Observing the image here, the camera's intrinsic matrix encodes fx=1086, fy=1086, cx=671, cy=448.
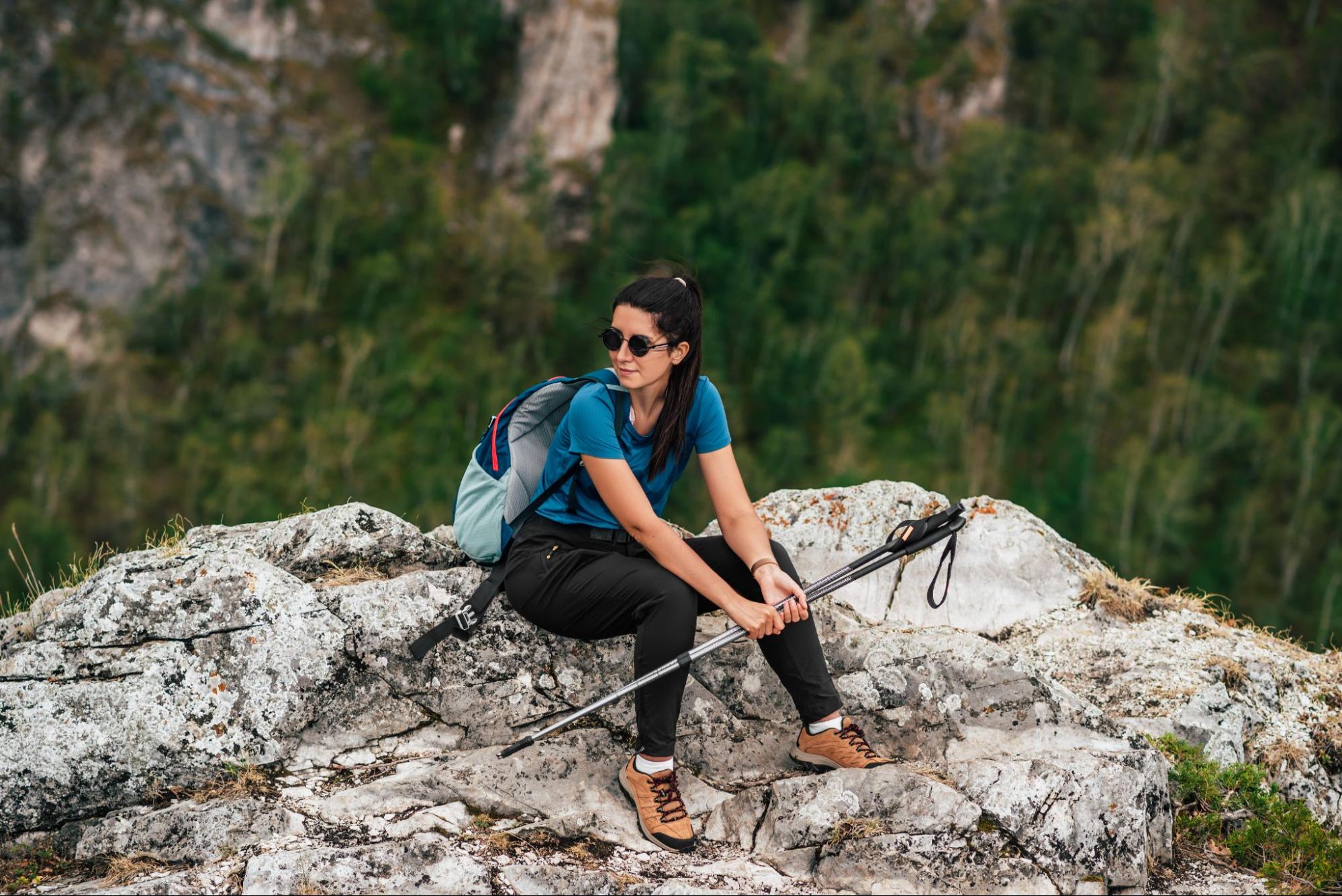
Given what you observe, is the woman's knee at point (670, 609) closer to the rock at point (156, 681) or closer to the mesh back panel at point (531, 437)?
the mesh back panel at point (531, 437)

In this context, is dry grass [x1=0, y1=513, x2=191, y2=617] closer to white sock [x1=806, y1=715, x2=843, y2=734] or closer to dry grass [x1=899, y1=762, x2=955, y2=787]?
white sock [x1=806, y1=715, x2=843, y2=734]

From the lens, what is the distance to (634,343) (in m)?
5.92

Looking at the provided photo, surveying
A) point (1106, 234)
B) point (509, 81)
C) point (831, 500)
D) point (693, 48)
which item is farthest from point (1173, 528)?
point (831, 500)

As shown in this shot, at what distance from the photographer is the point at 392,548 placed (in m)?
7.67

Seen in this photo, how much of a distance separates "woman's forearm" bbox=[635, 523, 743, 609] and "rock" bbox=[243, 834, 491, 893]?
1783 mm

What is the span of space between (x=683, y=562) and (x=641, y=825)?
4.61ft

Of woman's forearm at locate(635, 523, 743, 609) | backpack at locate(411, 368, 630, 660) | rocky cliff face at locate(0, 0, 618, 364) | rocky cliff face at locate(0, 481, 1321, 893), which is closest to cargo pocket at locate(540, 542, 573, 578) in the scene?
backpack at locate(411, 368, 630, 660)

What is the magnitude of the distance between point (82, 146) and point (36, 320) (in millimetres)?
16192

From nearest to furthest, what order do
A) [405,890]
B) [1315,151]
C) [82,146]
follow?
[405,890] → [82,146] → [1315,151]

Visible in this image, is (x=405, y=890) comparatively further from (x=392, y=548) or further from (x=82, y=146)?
(x=82, y=146)

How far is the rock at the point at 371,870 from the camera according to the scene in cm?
500

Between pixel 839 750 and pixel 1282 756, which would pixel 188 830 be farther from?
pixel 1282 756

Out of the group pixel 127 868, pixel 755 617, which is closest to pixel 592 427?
pixel 755 617

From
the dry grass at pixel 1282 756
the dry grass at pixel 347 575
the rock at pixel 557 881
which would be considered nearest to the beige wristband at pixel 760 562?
the rock at pixel 557 881
